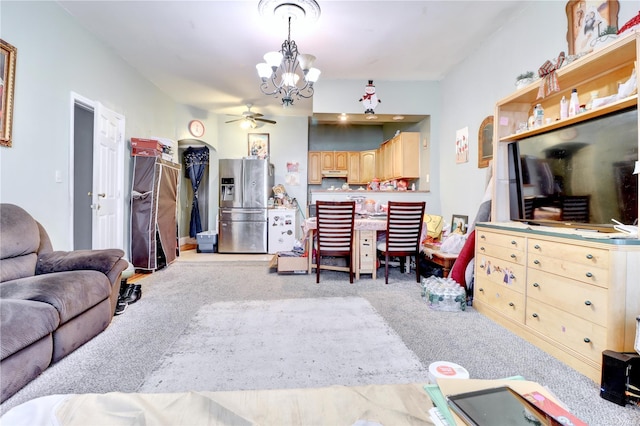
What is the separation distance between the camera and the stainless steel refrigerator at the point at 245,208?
5949mm

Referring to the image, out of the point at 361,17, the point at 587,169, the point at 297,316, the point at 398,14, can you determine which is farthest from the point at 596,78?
the point at 297,316

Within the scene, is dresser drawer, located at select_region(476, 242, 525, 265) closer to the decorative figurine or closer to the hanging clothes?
the decorative figurine

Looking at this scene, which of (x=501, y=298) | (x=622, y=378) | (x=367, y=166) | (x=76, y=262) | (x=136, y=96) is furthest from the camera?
(x=367, y=166)

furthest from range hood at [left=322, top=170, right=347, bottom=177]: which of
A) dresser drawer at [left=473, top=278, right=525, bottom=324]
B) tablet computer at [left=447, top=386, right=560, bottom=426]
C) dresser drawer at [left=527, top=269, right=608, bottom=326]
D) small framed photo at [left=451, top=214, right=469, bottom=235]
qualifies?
tablet computer at [left=447, top=386, right=560, bottom=426]

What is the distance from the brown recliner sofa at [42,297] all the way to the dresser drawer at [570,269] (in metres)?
3.03

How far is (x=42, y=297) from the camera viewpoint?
175 cm

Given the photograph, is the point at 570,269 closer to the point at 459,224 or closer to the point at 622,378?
the point at 622,378

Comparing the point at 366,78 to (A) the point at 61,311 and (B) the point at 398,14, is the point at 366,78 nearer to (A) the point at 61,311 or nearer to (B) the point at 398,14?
(B) the point at 398,14

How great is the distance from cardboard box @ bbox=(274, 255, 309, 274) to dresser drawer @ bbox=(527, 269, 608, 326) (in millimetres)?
2557

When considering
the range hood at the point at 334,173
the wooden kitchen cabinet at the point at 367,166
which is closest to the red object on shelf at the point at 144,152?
the range hood at the point at 334,173

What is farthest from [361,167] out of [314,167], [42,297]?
[42,297]

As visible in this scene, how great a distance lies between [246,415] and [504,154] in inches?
117

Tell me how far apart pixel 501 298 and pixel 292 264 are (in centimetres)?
246

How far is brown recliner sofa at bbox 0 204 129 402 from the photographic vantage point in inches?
59.7
